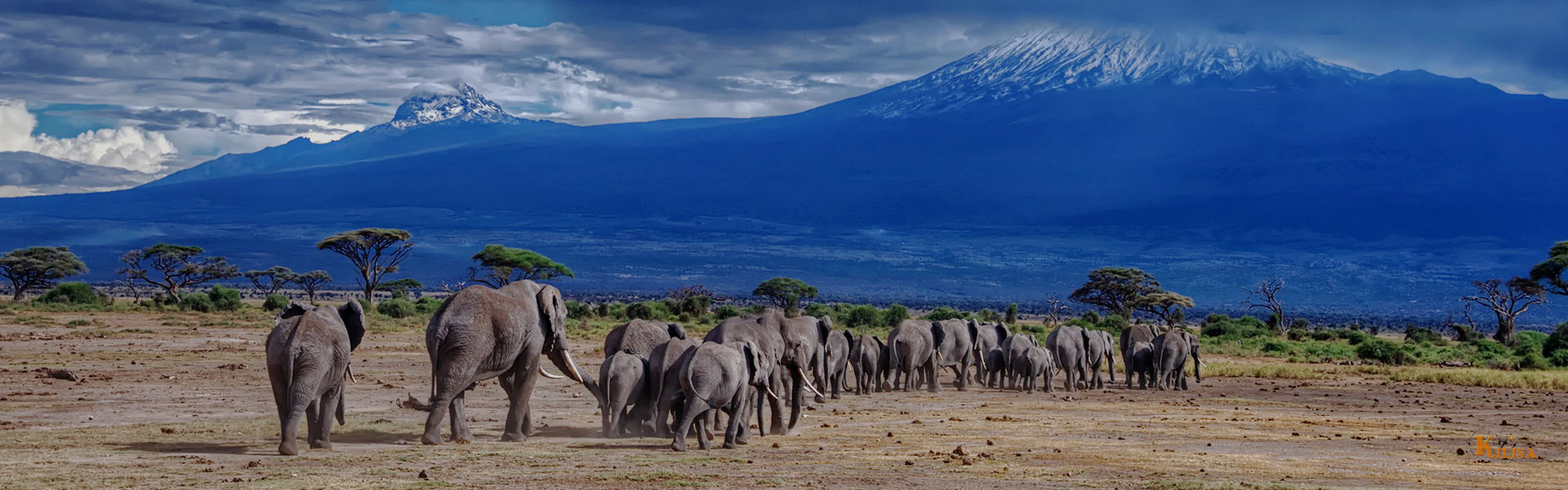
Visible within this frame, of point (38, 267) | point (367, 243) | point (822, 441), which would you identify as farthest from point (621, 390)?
point (38, 267)

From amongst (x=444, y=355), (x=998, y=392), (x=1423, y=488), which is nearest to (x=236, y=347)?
(x=998, y=392)

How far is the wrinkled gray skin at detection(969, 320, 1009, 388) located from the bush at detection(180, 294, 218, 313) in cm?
3756

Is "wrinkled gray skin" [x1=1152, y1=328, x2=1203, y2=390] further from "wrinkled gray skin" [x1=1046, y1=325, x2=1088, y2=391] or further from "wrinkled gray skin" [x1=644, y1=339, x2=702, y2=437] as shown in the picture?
"wrinkled gray skin" [x1=644, y1=339, x2=702, y2=437]

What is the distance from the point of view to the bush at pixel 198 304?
203 ft

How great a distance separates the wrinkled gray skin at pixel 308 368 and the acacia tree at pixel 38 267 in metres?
70.9

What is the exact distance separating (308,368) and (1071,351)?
2099 centimetres

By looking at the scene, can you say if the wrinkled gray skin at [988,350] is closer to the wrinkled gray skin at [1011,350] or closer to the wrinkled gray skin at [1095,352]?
the wrinkled gray skin at [1011,350]

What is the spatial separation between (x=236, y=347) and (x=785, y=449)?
2433 centimetres

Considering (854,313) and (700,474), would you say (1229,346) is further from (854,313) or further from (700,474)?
(700,474)

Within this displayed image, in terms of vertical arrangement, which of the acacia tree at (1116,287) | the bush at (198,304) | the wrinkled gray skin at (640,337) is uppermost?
the acacia tree at (1116,287)

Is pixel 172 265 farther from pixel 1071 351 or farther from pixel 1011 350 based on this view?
pixel 1071 351

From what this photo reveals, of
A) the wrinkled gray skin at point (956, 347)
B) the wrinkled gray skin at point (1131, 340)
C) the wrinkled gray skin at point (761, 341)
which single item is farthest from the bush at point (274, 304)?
the wrinkled gray skin at point (761, 341)

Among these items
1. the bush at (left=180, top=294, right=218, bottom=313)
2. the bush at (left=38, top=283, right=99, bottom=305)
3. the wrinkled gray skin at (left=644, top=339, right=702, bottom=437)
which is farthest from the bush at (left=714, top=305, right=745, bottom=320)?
the wrinkled gray skin at (left=644, top=339, right=702, bottom=437)

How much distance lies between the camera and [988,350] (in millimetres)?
35250
